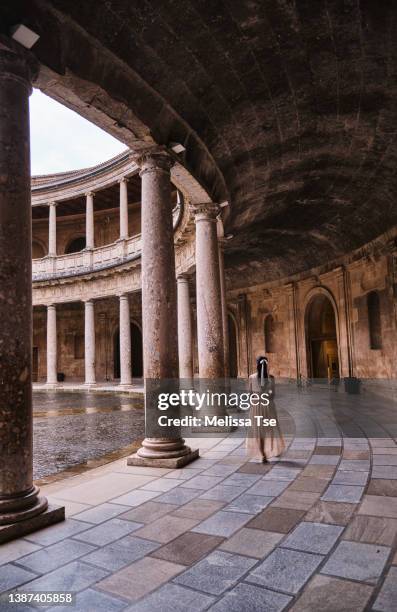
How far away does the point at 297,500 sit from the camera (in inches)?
189

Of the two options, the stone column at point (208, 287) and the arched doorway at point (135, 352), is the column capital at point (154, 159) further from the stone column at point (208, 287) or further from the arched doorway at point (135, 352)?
the arched doorway at point (135, 352)

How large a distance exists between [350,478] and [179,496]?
216 cm

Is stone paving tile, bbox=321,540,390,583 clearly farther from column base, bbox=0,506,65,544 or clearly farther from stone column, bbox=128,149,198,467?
stone column, bbox=128,149,198,467

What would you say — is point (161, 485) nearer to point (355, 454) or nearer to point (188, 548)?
point (188, 548)

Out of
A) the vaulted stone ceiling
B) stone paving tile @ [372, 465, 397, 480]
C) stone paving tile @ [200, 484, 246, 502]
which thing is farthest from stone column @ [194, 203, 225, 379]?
stone paving tile @ [200, 484, 246, 502]

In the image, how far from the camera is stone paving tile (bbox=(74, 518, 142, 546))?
3.92m

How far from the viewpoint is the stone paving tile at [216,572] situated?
307 centimetres

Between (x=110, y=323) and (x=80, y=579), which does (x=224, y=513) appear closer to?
(x=80, y=579)

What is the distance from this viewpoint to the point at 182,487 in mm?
5438

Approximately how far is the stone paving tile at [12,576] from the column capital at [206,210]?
316 inches

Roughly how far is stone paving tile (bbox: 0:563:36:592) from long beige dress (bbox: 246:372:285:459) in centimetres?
397

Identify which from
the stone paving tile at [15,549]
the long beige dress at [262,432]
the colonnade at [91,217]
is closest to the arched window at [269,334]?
the colonnade at [91,217]

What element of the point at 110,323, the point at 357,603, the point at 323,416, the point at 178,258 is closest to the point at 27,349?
the point at 357,603

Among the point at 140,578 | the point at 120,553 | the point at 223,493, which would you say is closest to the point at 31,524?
the point at 120,553
